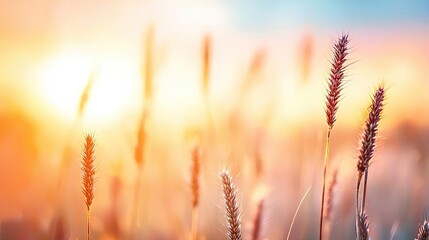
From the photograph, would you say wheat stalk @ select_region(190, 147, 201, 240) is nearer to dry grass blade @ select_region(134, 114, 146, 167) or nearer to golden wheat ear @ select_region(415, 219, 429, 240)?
dry grass blade @ select_region(134, 114, 146, 167)

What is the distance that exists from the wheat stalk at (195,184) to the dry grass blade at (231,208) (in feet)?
0.84

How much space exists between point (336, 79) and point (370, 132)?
0.17 meters

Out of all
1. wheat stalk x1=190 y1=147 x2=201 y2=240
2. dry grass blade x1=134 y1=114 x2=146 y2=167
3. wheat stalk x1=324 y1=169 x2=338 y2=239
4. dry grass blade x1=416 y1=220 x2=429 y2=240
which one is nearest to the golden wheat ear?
dry grass blade x1=416 y1=220 x2=429 y2=240

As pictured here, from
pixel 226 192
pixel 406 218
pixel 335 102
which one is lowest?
pixel 406 218

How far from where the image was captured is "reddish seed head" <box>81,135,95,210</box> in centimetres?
169

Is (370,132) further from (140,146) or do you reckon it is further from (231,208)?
(140,146)

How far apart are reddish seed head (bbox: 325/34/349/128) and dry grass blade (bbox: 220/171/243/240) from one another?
0.97ft

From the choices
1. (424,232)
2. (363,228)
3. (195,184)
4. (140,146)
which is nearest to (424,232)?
(424,232)

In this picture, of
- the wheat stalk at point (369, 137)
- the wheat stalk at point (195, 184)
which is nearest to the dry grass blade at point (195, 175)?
the wheat stalk at point (195, 184)

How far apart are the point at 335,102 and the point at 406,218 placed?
1.82 m

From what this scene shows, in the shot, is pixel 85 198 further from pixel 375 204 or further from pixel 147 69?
pixel 375 204

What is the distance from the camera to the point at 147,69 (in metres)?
2.53

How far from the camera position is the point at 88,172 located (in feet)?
5.68

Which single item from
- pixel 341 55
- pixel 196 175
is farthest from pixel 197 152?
pixel 341 55
